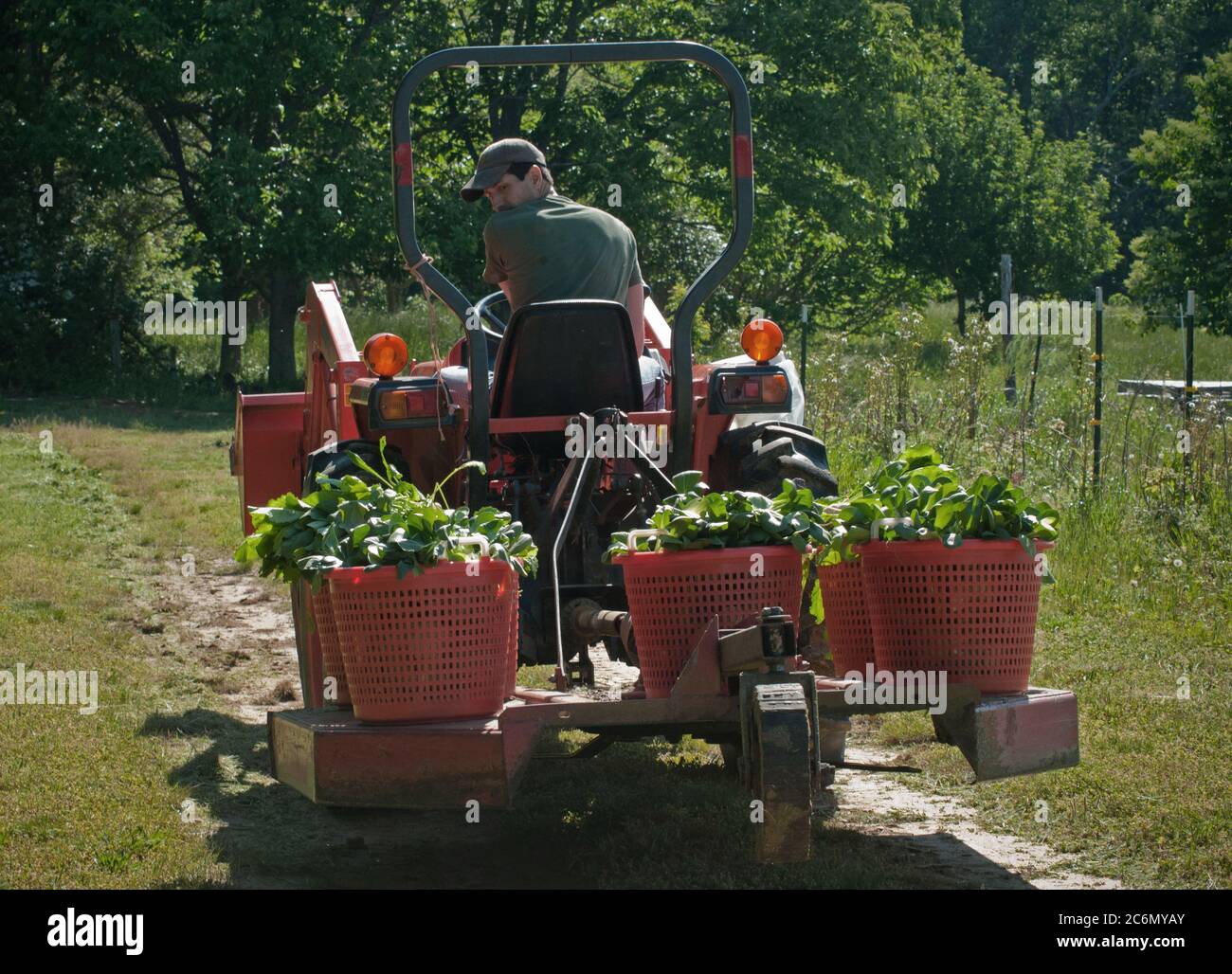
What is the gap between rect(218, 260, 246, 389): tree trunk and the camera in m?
24.8

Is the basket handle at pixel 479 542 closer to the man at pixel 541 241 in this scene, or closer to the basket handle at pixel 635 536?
the basket handle at pixel 635 536

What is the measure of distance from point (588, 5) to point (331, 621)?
2396 centimetres

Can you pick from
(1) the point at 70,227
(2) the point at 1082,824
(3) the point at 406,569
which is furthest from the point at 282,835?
(1) the point at 70,227

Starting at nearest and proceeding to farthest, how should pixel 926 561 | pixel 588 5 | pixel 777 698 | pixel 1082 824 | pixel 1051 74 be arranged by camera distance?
pixel 777 698, pixel 926 561, pixel 1082 824, pixel 588 5, pixel 1051 74

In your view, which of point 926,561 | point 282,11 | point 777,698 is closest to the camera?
point 777,698

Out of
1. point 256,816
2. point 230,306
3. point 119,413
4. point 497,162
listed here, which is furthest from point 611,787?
point 230,306

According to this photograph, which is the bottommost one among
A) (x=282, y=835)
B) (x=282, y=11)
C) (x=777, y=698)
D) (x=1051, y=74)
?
(x=282, y=835)

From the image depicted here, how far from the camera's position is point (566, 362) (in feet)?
17.8

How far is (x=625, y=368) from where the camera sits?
5465 mm

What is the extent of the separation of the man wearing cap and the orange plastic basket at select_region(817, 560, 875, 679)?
5.07ft

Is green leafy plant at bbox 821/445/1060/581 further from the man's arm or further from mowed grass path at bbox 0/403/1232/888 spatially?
the man's arm

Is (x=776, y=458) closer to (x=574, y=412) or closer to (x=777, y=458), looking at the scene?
(x=777, y=458)

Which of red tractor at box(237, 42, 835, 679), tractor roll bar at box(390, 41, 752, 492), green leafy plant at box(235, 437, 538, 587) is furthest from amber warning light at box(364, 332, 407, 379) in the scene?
green leafy plant at box(235, 437, 538, 587)
